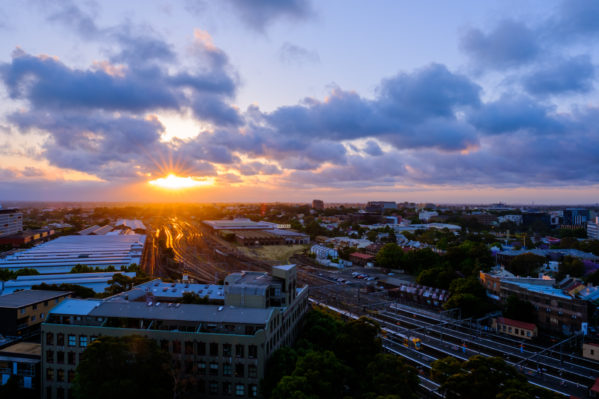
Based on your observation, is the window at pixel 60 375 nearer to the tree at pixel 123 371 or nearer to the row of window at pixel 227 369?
the tree at pixel 123 371

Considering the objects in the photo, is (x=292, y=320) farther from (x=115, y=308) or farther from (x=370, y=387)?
(x=115, y=308)

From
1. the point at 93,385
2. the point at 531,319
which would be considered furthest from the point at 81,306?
the point at 531,319

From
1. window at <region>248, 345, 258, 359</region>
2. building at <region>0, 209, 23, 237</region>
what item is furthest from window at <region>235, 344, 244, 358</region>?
building at <region>0, 209, 23, 237</region>

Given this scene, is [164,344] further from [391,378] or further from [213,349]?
[391,378]

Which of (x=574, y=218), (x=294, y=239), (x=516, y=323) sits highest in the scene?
(x=574, y=218)

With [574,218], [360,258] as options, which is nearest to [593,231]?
[574,218]
